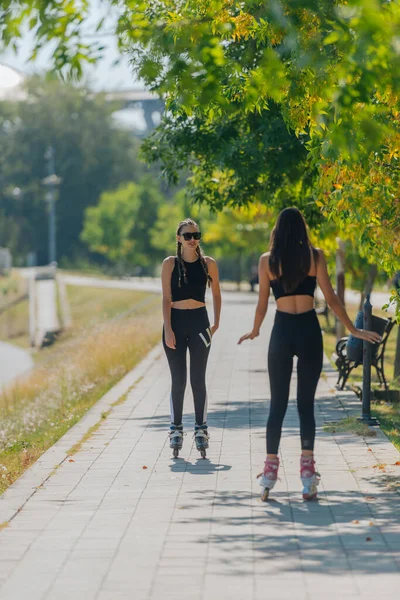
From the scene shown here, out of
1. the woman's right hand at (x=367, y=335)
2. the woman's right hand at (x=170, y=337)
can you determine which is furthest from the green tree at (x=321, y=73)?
the woman's right hand at (x=170, y=337)

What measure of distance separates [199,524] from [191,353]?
2541 millimetres

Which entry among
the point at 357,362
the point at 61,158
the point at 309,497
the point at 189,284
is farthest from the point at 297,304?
the point at 61,158

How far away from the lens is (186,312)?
30.2 feet

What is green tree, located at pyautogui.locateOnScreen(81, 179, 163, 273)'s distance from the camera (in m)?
72.9

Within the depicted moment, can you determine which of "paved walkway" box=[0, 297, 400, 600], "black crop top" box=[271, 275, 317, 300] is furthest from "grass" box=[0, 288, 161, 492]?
"black crop top" box=[271, 275, 317, 300]

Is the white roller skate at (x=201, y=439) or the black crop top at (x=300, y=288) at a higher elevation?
the black crop top at (x=300, y=288)

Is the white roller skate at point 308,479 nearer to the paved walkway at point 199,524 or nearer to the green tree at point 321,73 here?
the paved walkway at point 199,524

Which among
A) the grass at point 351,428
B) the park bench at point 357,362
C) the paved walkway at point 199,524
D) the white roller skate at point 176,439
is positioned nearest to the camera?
the paved walkway at point 199,524

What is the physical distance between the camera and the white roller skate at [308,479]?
752 centimetres

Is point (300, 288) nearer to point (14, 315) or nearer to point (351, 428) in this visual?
point (351, 428)

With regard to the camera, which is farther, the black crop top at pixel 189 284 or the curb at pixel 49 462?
the black crop top at pixel 189 284

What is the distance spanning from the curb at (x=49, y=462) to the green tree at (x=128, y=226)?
57.2 metres

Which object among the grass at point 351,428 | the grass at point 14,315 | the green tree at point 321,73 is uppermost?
the green tree at point 321,73

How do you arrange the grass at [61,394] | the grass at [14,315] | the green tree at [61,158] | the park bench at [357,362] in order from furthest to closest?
the green tree at [61,158] < the grass at [14,315] < the park bench at [357,362] < the grass at [61,394]
